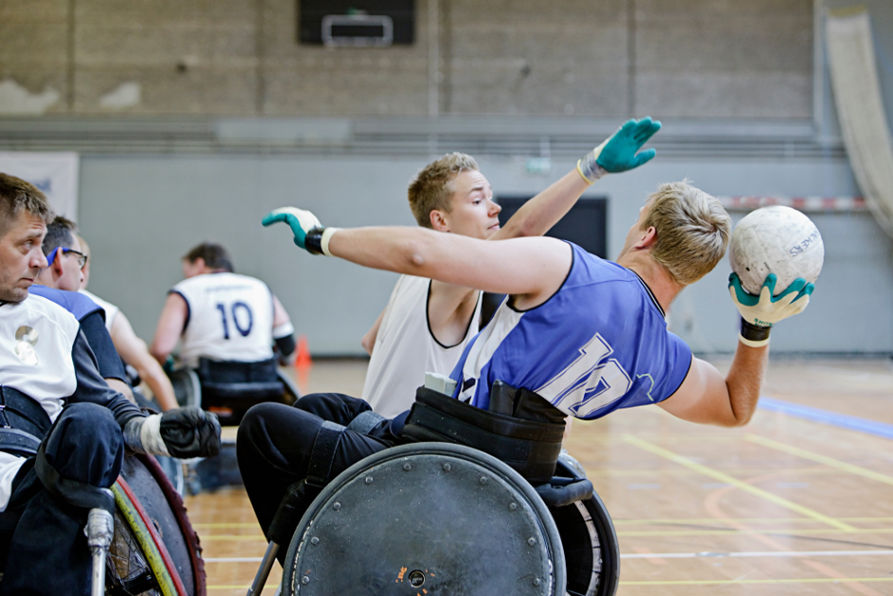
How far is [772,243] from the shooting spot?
7.07 feet

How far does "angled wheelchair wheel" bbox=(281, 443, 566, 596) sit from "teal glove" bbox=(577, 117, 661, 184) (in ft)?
3.23

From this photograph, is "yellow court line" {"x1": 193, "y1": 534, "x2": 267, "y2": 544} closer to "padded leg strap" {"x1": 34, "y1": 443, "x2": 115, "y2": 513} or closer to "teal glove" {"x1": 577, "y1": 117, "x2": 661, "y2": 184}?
"padded leg strap" {"x1": 34, "y1": 443, "x2": 115, "y2": 513}

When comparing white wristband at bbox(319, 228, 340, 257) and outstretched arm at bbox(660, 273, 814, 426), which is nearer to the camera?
white wristband at bbox(319, 228, 340, 257)

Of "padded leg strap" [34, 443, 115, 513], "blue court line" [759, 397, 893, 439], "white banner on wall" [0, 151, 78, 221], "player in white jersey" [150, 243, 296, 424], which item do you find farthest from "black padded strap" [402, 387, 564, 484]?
"white banner on wall" [0, 151, 78, 221]

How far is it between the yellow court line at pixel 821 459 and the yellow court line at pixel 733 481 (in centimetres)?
77

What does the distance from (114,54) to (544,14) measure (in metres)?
6.85

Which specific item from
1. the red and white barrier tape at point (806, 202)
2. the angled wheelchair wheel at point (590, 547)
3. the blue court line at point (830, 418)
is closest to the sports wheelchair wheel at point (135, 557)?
the angled wheelchair wheel at point (590, 547)

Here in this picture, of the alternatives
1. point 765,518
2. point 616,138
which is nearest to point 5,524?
point 616,138

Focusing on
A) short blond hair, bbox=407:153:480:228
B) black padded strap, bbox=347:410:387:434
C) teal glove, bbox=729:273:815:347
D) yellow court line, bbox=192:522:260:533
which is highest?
short blond hair, bbox=407:153:480:228

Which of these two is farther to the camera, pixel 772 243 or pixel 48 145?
pixel 48 145

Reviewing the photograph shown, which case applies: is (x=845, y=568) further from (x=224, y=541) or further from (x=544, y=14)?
(x=544, y=14)

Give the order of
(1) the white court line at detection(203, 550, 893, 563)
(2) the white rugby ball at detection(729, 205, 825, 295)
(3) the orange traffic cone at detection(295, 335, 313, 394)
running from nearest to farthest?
(2) the white rugby ball at detection(729, 205, 825, 295) < (1) the white court line at detection(203, 550, 893, 563) < (3) the orange traffic cone at detection(295, 335, 313, 394)

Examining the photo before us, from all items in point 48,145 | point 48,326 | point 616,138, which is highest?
point 48,145

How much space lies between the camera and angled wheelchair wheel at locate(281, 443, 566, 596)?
183 centimetres
